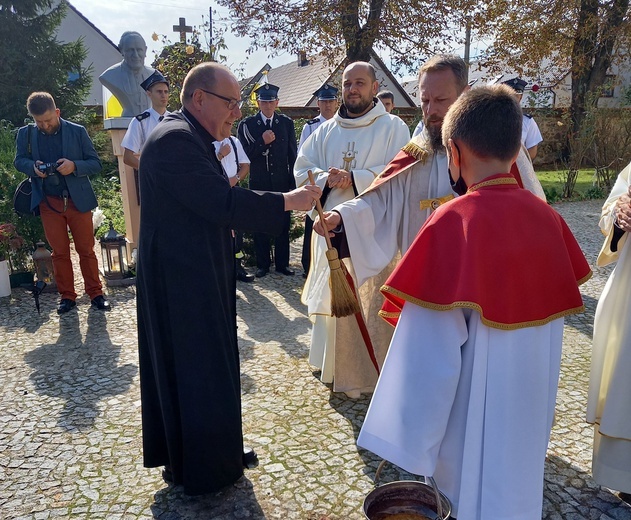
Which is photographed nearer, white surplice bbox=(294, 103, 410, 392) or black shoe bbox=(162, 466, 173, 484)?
black shoe bbox=(162, 466, 173, 484)

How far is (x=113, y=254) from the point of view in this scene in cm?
748

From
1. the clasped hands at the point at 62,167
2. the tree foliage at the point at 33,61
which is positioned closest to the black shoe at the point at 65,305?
the clasped hands at the point at 62,167

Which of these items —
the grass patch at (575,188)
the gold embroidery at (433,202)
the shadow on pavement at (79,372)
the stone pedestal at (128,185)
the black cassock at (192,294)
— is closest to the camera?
the black cassock at (192,294)

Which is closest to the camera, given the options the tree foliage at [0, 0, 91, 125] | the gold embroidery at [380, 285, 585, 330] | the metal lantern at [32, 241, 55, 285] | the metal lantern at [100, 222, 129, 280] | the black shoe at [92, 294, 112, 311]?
the gold embroidery at [380, 285, 585, 330]

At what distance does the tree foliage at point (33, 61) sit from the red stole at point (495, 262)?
15.6 metres

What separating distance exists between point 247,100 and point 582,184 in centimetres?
1193

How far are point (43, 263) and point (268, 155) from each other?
311 centimetres

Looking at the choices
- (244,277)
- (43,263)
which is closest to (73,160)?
(43,263)

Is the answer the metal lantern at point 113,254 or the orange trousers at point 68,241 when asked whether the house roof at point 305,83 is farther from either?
the orange trousers at point 68,241

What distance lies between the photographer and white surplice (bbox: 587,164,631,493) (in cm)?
293

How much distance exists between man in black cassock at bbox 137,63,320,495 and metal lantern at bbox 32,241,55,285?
4.59m

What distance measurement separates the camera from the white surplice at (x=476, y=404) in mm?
2186

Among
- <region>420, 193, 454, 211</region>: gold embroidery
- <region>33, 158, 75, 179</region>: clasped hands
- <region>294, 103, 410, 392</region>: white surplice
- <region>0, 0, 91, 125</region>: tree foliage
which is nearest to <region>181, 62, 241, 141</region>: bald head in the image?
<region>420, 193, 454, 211</region>: gold embroidery

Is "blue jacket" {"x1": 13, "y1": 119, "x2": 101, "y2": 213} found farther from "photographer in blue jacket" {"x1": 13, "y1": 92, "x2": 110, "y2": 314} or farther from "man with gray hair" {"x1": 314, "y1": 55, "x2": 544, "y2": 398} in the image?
"man with gray hair" {"x1": 314, "y1": 55, "x2": 544, "y2": 398}
